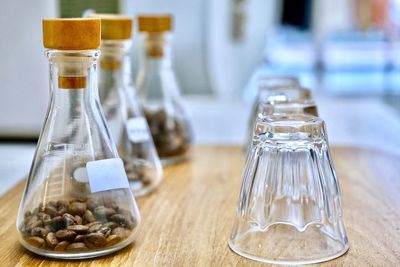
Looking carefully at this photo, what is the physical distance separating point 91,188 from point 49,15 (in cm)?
49

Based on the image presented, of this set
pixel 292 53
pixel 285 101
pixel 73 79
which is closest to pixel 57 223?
pixel 73 79

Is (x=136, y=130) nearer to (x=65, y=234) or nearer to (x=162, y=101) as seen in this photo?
(x=162, y=101)

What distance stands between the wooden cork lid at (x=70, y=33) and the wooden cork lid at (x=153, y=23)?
14.4 inches

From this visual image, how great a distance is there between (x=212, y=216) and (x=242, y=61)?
35.7 inches

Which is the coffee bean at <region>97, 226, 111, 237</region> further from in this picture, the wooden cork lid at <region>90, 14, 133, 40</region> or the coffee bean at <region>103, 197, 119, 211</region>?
the wooden cork lid at <region>90, 14, 133, 40</region>

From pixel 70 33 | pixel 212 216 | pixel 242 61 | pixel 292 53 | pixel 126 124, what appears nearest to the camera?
pixel 70 33

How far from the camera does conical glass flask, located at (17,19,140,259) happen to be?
64 cm

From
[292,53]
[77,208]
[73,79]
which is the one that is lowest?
[292,53]

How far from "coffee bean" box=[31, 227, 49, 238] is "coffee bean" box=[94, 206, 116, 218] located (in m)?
0.05

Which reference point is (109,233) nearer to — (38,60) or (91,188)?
(91,188)

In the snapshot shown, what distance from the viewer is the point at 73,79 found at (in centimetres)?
67

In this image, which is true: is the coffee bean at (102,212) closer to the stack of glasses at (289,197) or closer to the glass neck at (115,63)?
the stack of glasses at (289,197)

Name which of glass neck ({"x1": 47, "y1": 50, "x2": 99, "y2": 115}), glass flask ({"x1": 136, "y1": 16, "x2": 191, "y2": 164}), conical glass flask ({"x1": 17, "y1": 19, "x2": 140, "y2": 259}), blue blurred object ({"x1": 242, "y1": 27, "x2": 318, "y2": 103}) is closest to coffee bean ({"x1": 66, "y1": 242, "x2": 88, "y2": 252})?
conical glass flask ({"x1": 17, "y1": 19, "x2": 140, "y2": 259})

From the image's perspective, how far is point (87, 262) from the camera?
25.5 inches
